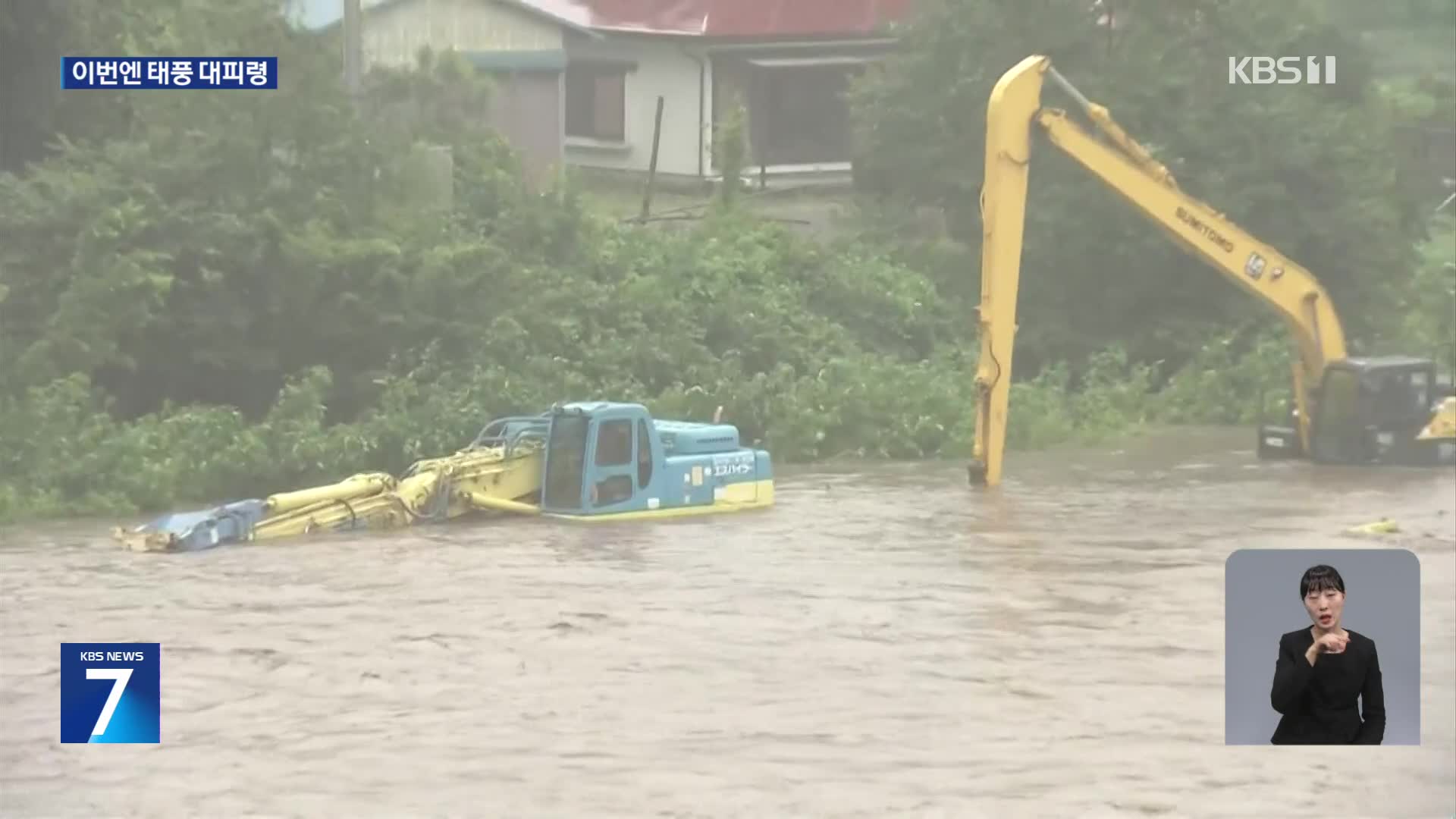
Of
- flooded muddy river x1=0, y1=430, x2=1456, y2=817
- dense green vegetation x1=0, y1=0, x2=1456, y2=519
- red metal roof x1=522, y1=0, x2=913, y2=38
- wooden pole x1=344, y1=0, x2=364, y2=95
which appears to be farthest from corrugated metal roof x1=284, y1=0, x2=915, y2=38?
flooded muddy river x1=0, y1=430, x2=1456, y2=817

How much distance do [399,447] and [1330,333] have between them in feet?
16.0

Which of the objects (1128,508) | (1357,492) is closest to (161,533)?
(1128,508)

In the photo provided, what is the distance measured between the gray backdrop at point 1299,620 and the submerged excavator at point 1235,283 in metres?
6.91

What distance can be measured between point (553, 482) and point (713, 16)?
248cm

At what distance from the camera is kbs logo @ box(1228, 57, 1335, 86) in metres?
6.76

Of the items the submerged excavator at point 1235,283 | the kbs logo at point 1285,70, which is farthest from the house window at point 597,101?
the kbs logo at point 1285,70

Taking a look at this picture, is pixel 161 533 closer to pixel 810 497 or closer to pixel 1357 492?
pixel 810 497

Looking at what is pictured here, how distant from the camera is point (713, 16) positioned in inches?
451

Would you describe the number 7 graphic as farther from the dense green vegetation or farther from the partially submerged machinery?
the dense green vegetation

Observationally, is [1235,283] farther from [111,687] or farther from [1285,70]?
[111,687]

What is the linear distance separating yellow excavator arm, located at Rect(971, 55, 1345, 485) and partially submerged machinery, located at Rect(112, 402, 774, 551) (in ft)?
4.56

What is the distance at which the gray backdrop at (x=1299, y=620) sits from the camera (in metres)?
4.32
